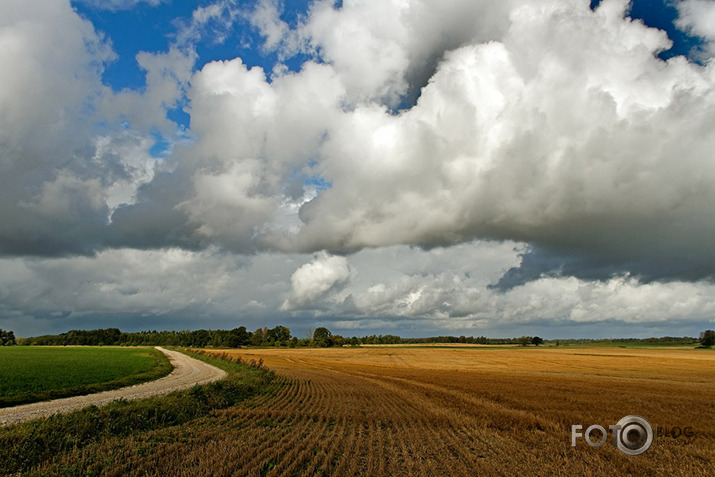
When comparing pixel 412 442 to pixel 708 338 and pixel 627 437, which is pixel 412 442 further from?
pixel 708 338

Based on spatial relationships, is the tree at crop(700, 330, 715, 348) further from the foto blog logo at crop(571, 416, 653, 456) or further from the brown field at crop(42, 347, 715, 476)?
the foto blog logo at crop(571, 416, 653, 456)

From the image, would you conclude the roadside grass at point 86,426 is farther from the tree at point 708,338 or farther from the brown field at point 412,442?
the tree at point 708,338

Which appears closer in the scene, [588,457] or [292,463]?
[292,463]

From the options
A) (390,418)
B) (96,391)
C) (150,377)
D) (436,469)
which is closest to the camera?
(436,469)

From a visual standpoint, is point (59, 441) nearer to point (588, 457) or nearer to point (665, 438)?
point (588, 457)

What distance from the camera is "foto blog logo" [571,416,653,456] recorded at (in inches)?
599

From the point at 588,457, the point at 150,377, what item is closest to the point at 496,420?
the point at 588,457

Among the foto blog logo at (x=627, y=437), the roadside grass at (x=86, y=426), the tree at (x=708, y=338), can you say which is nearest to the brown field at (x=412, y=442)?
the foto blog logo at (x=627, y=437)

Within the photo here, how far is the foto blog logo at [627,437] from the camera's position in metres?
15.2

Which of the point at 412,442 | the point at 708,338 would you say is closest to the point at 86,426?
the point at 412,442

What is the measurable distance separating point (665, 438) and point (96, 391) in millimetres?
39012

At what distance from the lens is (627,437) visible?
17016 millimetres

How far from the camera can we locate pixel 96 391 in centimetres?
3384

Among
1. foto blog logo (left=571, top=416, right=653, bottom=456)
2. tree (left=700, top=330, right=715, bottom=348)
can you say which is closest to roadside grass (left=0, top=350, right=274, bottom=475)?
foto blog logo (left=571, top=416, right=653, bottom=456)
